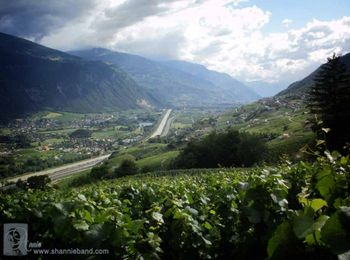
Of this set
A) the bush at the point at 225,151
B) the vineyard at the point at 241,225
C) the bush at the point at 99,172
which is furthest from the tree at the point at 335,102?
the bush at the point at 99,172

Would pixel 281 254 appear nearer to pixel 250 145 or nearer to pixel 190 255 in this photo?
pixel 190 255

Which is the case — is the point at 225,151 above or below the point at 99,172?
above

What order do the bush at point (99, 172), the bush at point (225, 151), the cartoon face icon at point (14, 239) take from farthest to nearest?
the bush at point (99, 172), the bush at point (225, 151), the cartoon face icon at point (14, 239)

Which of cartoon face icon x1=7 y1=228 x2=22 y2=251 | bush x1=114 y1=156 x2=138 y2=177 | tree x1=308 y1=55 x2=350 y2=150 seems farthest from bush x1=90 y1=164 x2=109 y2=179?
cartoon face icon x1=7 y1=228 x2=22 y2=251

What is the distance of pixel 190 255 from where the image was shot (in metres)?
5.81

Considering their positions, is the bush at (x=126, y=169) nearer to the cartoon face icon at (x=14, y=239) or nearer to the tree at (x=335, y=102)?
the tree at (x=335, y=102)

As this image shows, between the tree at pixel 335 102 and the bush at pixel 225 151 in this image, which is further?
the bush at pixel 225 151

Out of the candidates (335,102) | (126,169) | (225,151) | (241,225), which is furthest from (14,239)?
(126,169)

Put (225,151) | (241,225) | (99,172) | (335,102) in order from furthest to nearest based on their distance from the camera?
(99,172) → (225,151) → (335,102) → (241,225)

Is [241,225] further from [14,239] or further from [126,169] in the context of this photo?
[126,169]

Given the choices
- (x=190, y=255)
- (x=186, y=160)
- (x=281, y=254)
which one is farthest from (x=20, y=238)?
(x=186, y=160)

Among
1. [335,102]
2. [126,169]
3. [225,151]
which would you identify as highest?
[335,102]

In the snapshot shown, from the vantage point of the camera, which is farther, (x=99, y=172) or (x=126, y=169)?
(x=99, y=172)

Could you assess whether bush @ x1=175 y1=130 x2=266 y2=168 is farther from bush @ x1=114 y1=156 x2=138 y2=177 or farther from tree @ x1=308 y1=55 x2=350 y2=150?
tree @ x1=308 y1=55 x2=350 y2=150
